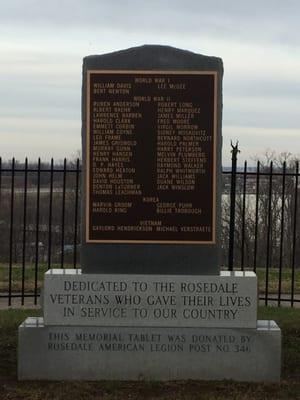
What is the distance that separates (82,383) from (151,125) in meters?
2.41

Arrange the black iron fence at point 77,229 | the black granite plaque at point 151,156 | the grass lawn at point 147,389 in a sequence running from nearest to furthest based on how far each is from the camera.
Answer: the grass lawn at point 147,389, the black granite plaque at point 151,156, the black iron fence at point 77,229

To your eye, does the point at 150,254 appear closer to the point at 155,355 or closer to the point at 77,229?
the point at 155,355

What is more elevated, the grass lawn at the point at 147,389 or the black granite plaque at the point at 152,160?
the black granite plaque at the point at 152,160

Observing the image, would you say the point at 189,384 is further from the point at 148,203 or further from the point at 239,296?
the point at 148,203

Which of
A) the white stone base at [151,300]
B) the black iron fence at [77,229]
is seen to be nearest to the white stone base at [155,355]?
the white stone base at [151,300]

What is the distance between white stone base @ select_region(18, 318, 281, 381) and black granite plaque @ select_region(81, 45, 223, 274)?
0.63 meters

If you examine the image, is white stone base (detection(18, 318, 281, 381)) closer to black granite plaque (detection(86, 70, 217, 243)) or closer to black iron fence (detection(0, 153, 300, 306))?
black granite plaque (detection(86, 70, 217, 243))

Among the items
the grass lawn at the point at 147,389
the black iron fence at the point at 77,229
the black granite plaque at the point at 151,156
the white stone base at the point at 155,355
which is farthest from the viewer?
the black iron fence at the point at 77,229

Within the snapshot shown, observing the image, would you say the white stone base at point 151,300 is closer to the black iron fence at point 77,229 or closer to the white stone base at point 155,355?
the white stone base at point 155,355

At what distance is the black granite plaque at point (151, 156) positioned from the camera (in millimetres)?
5953

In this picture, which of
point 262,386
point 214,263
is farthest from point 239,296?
point 262,386

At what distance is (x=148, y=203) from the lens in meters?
6.01

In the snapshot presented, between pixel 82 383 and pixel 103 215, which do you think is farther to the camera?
pixel 103 215

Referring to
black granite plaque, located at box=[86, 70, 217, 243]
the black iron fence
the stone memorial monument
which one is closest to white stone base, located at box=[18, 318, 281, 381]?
the stone memorial monument
